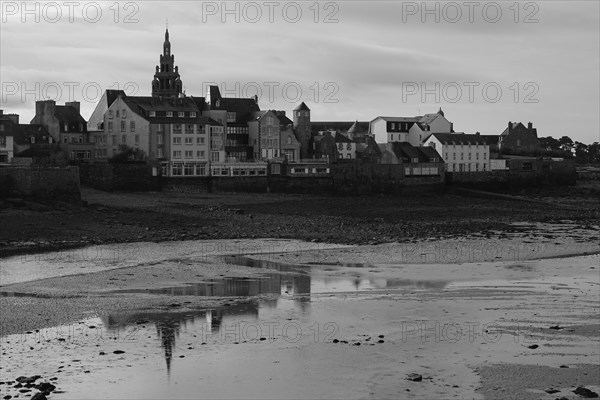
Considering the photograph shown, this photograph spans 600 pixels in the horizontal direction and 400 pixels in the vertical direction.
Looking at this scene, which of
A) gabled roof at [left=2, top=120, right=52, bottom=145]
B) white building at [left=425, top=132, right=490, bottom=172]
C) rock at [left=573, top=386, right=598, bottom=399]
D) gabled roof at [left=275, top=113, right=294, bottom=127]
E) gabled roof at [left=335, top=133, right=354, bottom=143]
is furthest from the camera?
white building at [left=425, top=132, right=490, bottom=172]

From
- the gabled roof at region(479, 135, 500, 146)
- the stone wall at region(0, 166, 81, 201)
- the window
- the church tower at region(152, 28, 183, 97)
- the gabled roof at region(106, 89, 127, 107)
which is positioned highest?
the church tower at region(152, 28, 183, 97)

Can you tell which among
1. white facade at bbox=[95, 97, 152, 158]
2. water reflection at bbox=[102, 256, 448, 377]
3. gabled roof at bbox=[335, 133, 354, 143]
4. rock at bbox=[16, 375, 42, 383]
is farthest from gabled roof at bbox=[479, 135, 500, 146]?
rock at bbox=[16, 375, 42, 383]

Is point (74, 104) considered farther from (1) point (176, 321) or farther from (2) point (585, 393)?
(2) point (585, 393)

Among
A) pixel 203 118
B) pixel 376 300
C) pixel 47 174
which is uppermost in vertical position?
pixel 203 118

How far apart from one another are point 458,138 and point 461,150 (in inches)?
46.6

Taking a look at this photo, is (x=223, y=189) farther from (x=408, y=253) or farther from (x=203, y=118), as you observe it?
(x=408, y=253)

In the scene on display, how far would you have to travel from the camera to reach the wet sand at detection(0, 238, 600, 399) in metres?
15.8

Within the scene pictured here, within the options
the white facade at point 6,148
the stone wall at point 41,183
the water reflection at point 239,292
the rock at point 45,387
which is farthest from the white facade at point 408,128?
the rock at point 45,387

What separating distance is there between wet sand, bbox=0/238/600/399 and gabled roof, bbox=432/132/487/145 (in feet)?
166

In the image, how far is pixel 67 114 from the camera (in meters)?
66.4

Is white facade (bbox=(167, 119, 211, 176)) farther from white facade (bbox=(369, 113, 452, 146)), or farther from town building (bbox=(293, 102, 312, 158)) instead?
white facade (bbox=(369, 113, 452, 146))

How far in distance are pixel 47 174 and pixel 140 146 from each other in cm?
1571

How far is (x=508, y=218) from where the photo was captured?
50281 millimetres

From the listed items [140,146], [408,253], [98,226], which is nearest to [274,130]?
[140,146]
